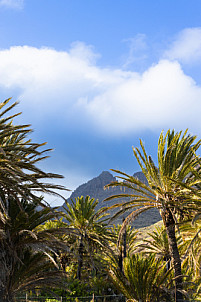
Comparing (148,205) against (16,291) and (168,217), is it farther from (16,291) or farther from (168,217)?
(16,291)

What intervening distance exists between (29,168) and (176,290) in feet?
26.7

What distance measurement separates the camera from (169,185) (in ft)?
41.8

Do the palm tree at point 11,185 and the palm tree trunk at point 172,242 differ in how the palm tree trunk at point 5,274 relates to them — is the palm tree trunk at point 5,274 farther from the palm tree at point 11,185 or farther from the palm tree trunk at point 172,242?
the palm tree trunk at point 172,242

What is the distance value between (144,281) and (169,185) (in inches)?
190

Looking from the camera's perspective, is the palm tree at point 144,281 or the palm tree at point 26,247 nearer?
the palm tree at point 26,247

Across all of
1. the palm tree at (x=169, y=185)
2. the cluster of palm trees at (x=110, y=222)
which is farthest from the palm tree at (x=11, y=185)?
the palm tree at (x=169, y=185)

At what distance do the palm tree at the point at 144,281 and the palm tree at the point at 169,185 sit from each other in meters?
1.40

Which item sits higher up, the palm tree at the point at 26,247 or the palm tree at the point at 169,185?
the palm tree at the point at 169,185

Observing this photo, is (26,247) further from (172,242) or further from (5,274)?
(172,242)

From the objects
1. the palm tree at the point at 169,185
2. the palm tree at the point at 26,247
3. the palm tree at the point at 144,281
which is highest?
the palm tree at the point at 169,185

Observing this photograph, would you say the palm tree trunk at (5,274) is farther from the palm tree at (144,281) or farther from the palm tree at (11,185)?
the palm tree at (144,281)

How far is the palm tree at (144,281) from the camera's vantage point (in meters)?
13.9

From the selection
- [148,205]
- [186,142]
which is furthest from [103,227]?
[186,142]

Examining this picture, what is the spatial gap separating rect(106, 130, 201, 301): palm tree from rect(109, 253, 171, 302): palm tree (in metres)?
1.40
